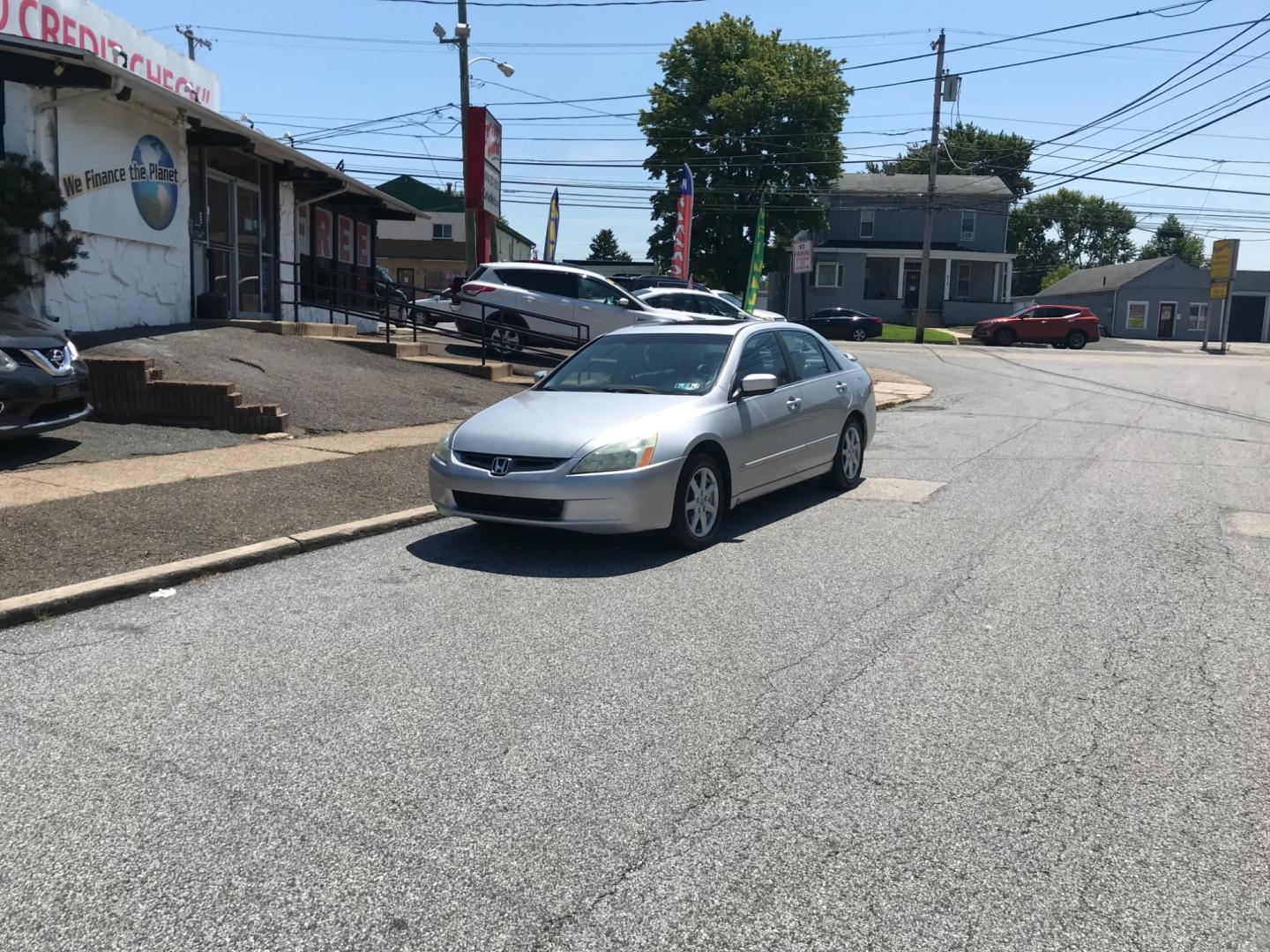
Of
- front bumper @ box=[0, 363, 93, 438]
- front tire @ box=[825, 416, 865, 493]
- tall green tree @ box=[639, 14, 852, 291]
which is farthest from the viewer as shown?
tall green tree @ box=[639, 14, 852, 291]

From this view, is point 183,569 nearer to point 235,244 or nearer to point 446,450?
point 446,450

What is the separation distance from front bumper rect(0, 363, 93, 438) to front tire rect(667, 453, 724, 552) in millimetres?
5574

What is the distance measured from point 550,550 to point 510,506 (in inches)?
20.8

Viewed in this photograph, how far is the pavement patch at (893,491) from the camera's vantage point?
960cm

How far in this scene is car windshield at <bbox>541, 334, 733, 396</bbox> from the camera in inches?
323

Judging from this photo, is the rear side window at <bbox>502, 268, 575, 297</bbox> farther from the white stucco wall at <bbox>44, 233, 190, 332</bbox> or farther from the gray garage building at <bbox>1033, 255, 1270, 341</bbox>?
the gray garage building at <bbox>1033, 255, 1270, 341</bbox>

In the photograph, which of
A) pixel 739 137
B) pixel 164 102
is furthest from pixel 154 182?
pixel 739 137


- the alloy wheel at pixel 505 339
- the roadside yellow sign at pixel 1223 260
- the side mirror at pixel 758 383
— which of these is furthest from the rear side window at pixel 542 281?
the roadside yellow sign at pixel 1223 260

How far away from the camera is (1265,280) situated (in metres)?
62.3

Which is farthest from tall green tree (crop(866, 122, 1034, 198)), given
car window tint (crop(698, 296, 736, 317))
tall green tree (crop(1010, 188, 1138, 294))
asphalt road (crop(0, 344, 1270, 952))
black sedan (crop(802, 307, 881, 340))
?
asphalt road (crop(0, 344, 1270, 952))

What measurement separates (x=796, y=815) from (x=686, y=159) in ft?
174

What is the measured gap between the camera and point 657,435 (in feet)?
23.7

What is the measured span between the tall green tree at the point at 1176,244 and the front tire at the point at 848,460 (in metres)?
107

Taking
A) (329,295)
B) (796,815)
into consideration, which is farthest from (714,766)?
(329,295)
